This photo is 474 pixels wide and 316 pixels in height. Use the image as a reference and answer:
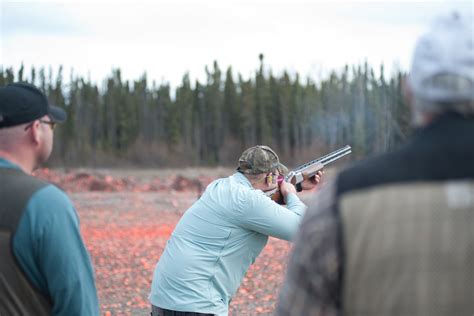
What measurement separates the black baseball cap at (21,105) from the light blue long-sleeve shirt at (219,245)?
1.59 meters

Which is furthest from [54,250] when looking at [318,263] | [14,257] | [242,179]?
[242,179]

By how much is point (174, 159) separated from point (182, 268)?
189 feet

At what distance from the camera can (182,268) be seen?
182 inches

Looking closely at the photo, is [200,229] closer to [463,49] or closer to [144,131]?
[463,49]

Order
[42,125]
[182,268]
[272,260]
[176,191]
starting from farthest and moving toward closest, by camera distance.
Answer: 1. [176,191]
2. [272,260]
3. [182,268]
4. [42,125]

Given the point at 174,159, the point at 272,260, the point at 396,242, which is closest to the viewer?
the point at 396,242

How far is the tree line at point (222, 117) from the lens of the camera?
61.2 m

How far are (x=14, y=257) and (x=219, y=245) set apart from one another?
1808mm

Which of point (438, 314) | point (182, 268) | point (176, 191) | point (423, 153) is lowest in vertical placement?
point (176, 191)

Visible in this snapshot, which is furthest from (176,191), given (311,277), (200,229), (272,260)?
(311,277)

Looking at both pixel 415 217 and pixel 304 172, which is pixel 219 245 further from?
pixel 415 217

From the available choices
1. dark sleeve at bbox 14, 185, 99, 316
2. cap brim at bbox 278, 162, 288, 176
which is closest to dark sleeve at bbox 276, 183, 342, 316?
dark sleeve at bbox 14, 185, 99, 316

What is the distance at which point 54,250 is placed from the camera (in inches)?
118

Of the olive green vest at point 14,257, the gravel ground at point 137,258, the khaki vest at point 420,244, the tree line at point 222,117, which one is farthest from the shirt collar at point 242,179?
the tree line at point 222,117
